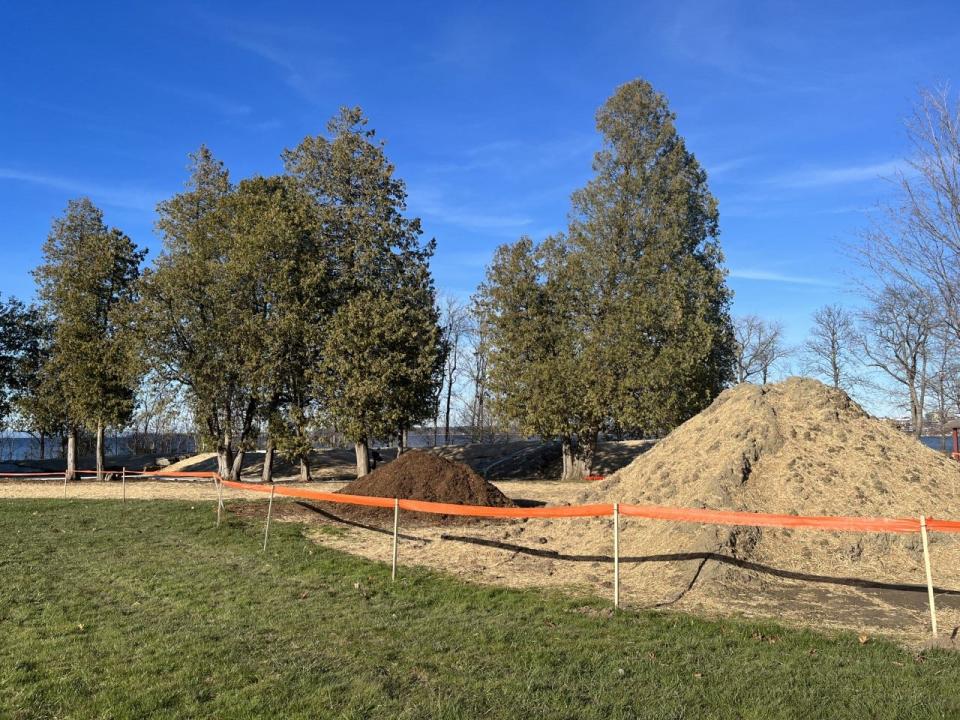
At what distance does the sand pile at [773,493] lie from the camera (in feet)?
28.8

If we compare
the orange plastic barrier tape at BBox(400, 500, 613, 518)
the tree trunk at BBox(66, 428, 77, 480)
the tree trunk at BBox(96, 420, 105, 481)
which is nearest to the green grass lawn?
the orange plastic barrier tape at BBox(400, 500, 613, 518)

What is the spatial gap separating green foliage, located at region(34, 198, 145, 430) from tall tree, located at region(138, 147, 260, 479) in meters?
1.28

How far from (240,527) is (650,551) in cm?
817

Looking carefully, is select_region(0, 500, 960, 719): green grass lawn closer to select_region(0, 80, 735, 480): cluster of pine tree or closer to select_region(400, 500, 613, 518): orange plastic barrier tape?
select_region(400, 500, 613, 518): orange plastic barrier tape

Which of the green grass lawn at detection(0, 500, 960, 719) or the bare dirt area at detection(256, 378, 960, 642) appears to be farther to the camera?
the bare dirt area at detection(256, 378, 960, 642)

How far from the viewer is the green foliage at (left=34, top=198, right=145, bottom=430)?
26.6 m

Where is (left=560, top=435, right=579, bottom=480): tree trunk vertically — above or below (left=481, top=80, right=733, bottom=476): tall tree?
below

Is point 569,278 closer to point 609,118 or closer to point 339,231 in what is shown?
point 609,118

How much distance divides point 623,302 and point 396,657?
22661mm

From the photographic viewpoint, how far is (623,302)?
2700cm

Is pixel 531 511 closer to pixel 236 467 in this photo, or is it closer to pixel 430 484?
pixel 430 484

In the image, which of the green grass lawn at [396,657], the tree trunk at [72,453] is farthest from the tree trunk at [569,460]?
the green grass lawn at [396,657]

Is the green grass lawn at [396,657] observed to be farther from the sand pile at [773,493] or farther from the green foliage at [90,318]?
the green foliage at [90,318]

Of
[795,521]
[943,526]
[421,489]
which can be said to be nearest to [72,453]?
[421,489]
